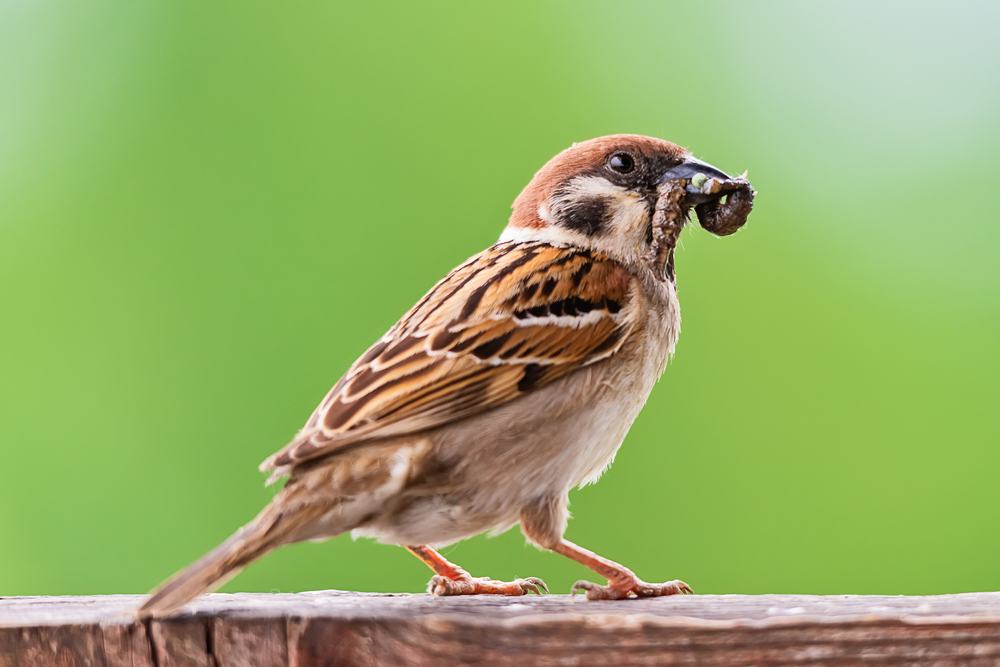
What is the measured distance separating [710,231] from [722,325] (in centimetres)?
239

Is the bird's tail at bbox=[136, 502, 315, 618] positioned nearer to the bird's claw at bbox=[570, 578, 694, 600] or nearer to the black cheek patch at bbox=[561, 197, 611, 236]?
the bird's claw at bbox=[570, 578, 694, 600]

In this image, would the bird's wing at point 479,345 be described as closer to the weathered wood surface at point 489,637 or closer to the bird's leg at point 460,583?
the weathered wood surface at point 489,637

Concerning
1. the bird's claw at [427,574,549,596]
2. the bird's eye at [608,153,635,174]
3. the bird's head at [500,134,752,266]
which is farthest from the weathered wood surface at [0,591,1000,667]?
the bird's eye at [608,153,635,174]

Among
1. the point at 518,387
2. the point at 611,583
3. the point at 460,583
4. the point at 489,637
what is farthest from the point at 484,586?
the point at 489,637

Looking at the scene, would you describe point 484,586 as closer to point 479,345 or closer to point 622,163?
point 479,345

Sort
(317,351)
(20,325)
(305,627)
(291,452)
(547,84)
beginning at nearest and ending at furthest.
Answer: (305,627) < (291,452) < (317,351) < (20,325) < (547,84)

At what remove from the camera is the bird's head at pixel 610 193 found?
2807mm

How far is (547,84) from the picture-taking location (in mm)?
5453

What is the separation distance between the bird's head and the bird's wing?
0.31 ft

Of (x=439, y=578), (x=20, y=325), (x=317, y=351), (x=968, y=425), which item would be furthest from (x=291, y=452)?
(x=968, y=425)

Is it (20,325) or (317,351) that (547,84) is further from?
(20,325)

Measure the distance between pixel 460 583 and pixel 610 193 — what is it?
113cm

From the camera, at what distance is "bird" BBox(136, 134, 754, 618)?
7.16 feet

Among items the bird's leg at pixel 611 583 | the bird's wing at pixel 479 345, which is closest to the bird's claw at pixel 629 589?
the bird's leg at pixel 611 583
